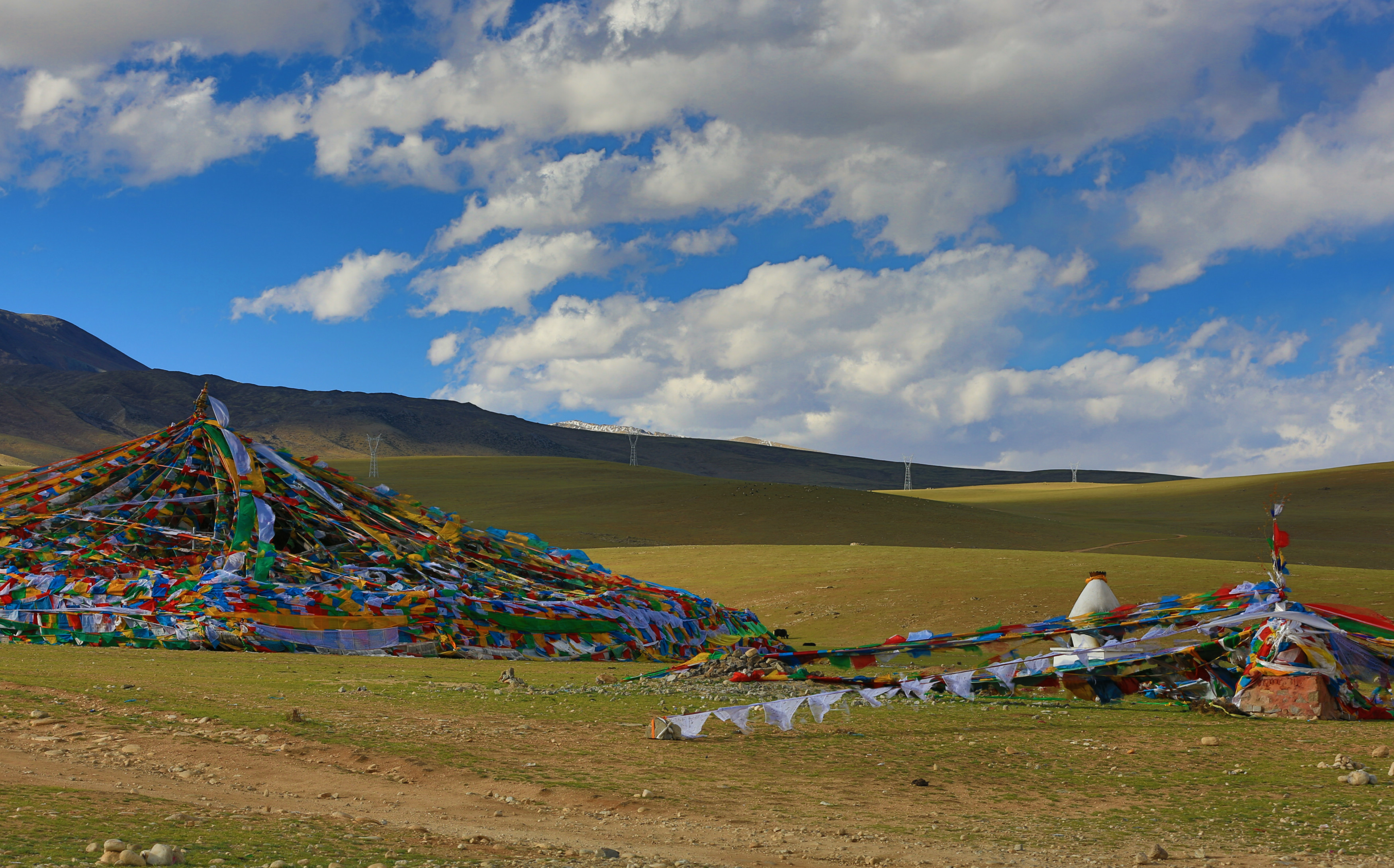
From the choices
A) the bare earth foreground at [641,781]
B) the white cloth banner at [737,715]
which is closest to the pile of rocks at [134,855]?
the bare earth foreground at [641,781]

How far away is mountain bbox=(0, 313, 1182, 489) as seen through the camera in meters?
153

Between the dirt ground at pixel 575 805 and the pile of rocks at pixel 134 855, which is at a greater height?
the pile of rocks at pixel 134 855

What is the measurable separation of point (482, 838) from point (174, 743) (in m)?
3.06

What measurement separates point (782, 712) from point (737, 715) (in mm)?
489

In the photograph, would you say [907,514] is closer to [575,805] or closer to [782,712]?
[782,712]

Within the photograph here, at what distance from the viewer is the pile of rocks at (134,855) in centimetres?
433

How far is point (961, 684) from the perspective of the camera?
10.5m

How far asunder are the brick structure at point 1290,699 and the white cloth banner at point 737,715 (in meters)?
4.88

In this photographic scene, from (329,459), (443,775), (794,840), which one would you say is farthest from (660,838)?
(329,459)

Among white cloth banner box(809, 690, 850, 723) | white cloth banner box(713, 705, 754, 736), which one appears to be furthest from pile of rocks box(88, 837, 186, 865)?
white cloth banner box(809, 690, 850, 723)

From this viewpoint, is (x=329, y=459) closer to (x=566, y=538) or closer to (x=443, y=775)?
(x=566, y=538)

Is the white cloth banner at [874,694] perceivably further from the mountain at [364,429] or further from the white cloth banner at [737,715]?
the mountain at [364,429]

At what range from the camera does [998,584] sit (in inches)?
834

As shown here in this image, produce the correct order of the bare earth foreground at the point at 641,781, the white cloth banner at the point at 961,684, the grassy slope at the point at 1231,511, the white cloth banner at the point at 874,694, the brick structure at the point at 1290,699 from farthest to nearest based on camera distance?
the grassy slope at the point at 1231,511 < the white cloth banner at the point at 961,684 < the white cloth banner at the point at 874,694 < the brick structure at the point at 1290,699 < the bare earth foreground at the point at 641,781
